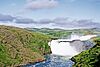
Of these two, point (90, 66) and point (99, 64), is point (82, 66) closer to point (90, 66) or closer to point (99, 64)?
point (90, 66)

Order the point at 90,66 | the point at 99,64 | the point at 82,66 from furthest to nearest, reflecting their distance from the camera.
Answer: the point at 82,66 → the point at 90,66 → the point at 99,64

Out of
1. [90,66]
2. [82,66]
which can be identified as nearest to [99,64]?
[90,66]

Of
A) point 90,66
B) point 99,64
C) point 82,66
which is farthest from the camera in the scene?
point 82,66

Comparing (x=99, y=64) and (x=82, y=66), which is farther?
(x=82, y=66)

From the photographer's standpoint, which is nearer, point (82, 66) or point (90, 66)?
point (90, 66)

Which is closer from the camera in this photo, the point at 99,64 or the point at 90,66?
the point at 99,64
